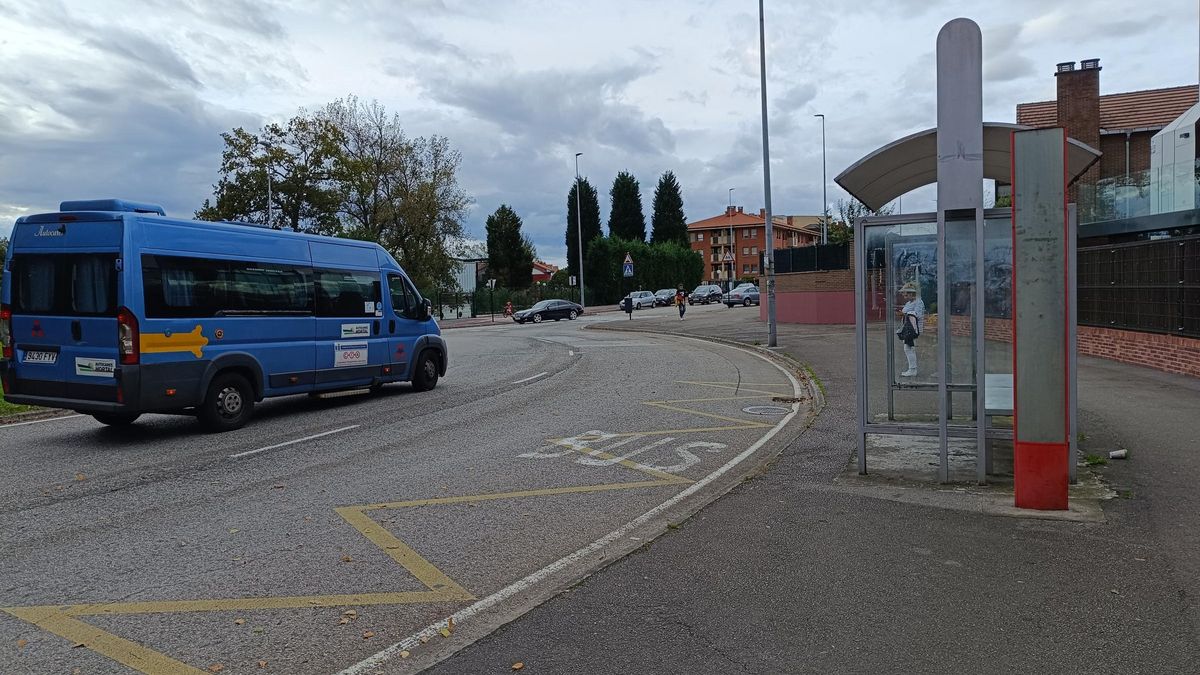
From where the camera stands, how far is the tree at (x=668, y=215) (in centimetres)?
10479

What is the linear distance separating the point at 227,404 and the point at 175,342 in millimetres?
1109

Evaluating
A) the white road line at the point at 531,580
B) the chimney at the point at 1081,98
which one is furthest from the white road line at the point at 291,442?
the chimney at the point at 1081,98

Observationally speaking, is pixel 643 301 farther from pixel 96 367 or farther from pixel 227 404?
pixel 96 367

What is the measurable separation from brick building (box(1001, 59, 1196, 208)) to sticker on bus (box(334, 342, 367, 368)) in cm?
2500

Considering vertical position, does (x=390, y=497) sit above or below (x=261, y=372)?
below

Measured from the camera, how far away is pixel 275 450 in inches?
370

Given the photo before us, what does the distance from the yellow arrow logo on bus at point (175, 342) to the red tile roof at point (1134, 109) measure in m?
30.7

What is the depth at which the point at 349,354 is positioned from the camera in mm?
12820

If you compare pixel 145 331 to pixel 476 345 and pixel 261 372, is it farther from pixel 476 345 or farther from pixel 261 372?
pixel 476 345

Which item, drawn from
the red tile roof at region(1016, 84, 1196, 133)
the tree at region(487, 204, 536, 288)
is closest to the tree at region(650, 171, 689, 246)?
the tree at region(487, 204, 536, 288)

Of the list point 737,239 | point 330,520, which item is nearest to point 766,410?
point 330,520

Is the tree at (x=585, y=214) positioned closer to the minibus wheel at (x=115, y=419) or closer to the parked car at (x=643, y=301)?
the parked car at (x=643, y=301)

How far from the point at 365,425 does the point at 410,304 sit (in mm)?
3544

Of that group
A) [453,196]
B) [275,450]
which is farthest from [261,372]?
[453,196]
